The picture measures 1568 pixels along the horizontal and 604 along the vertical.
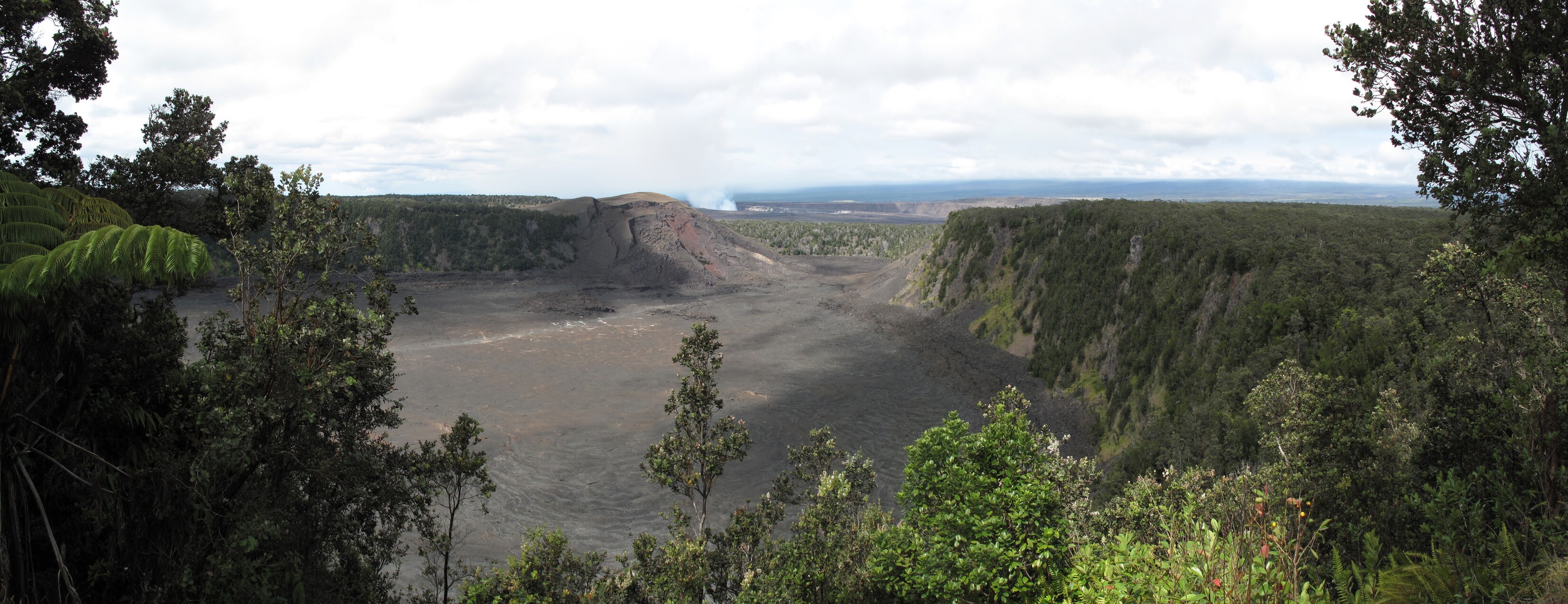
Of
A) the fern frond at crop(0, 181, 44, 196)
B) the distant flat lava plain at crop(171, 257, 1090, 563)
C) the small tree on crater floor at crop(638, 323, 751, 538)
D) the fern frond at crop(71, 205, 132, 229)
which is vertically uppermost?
the fern frond at crop(0, 181, 44, 196)

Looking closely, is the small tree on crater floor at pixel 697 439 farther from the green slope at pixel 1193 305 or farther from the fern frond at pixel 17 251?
the green slope at pixel 1193 305

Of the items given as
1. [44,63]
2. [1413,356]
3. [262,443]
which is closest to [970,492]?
[262,443]

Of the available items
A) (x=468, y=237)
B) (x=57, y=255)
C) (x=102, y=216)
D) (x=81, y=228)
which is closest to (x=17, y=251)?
(x=57, y=255)

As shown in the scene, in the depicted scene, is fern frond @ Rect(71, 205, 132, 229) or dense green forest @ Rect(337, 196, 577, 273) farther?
dense green forest @ Rect(337, 196, 577, 273)

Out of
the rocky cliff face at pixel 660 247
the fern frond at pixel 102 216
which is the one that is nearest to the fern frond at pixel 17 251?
the fern frond at pixel 102 216

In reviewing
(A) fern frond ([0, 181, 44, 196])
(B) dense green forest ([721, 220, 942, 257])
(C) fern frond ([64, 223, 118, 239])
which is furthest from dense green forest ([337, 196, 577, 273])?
(A) fern frond ([0, 181, 44, 196])

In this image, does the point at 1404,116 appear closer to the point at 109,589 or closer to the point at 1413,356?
the point at 1413,356

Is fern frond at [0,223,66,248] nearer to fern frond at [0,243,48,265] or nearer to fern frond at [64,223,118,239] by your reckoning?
fern frond at [0,243,48,265]
